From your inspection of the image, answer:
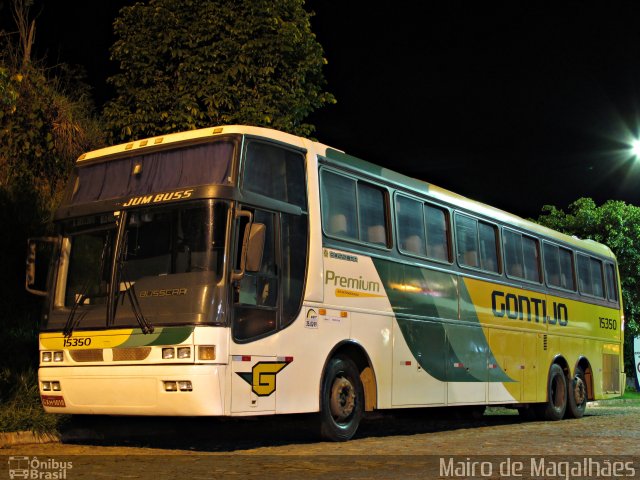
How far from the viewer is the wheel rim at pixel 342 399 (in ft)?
34.7

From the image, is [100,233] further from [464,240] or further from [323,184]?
[464,240]

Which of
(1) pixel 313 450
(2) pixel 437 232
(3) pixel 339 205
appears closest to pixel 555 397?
(2) pixel 437 232

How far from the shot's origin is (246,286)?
9.34 meters

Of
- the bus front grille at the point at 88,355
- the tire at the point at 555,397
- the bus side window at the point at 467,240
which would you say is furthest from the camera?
the tire at the point at 555,397

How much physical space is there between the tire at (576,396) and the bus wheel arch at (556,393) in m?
0.16

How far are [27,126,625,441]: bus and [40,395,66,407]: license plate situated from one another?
1.0 inches

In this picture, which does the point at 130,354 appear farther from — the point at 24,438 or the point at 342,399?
the point at 342,399

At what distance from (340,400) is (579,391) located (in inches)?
340

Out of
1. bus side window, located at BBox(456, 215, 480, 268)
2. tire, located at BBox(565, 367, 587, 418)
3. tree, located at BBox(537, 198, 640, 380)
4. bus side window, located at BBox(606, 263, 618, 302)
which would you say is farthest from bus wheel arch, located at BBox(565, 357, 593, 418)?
tree, located at BBox(537, 198, 640, 380)

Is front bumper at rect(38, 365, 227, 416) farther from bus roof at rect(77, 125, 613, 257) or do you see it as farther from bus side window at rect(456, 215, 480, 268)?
bus side window at rect(456, 215, 480, 268)

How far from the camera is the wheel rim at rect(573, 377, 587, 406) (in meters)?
17.5

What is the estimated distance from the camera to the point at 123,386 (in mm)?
9289

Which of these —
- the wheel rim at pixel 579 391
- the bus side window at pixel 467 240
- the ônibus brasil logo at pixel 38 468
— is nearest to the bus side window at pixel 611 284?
the wheel rim at pixel 579 391

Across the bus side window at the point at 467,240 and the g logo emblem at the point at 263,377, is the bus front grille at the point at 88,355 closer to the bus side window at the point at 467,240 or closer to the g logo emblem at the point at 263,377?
the g logo emblem at the point at 263,377
